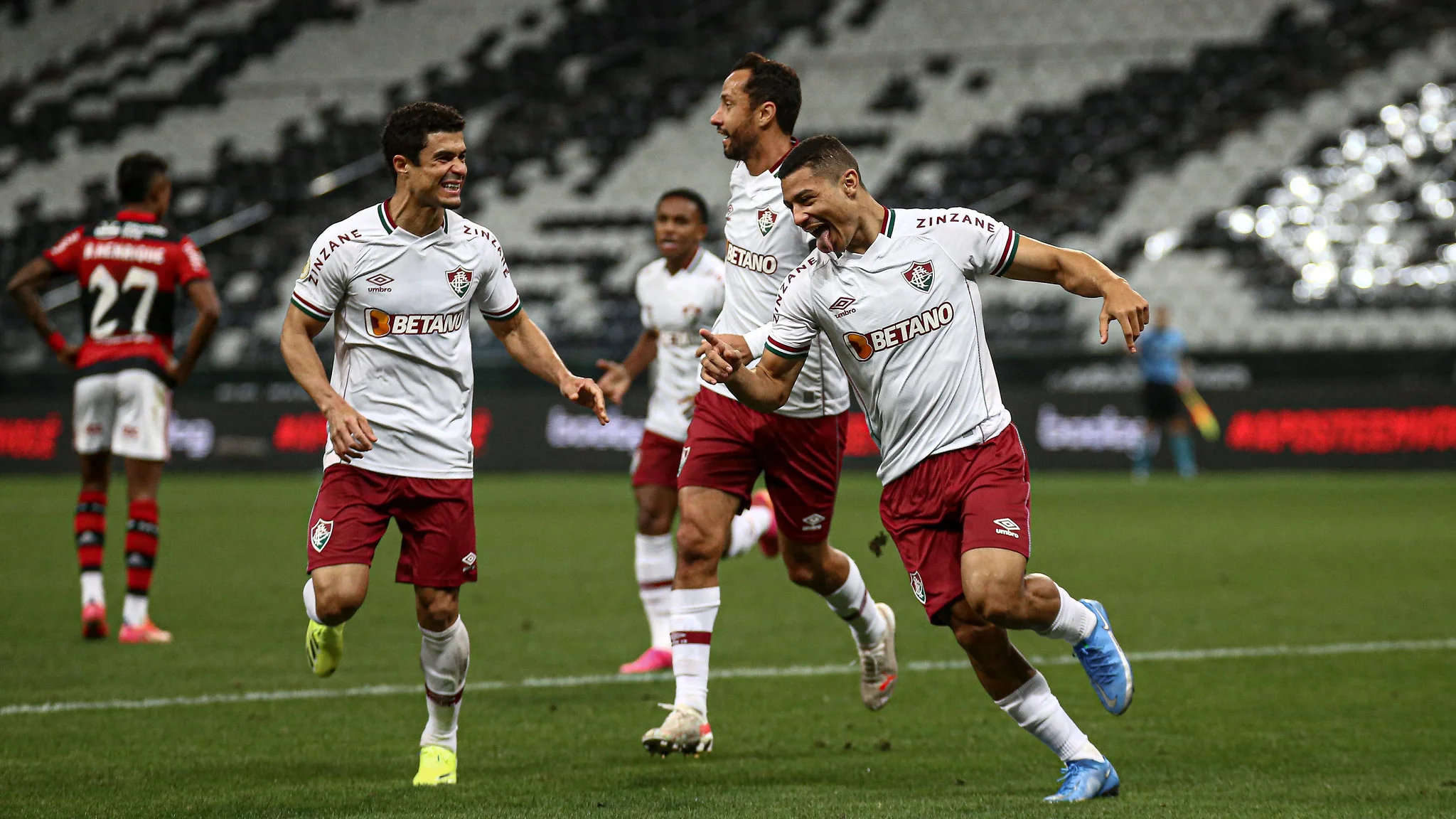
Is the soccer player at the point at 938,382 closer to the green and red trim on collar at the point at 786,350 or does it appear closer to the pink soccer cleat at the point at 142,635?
the green and red trim on collar at the point at 786,350

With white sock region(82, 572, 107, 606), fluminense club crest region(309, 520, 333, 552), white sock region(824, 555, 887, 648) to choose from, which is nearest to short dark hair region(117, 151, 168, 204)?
white sock region(82, 572, 107, 606)

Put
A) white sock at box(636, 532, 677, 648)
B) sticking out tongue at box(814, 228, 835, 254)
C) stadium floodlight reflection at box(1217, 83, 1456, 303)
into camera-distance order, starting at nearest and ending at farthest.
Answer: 1. sticking out tongue at box(814, 228, 835, 254)
2. white sock at box(636, 532, 677, 648)
3. stadium floodlight reflection at box(1217, 83, 1456, 303)

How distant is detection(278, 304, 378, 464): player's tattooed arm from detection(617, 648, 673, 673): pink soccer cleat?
104 inches

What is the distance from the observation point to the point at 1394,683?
6746mm

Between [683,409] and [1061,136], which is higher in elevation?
[1061,136]

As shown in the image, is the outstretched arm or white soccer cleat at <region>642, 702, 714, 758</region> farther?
the outstretched arm

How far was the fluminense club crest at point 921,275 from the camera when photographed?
4.82 m

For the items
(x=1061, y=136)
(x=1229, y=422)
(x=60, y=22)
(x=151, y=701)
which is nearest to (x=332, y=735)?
(x=151, y=701)

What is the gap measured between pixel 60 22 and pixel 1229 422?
28.1 metres

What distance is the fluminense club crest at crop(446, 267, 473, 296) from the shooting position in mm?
5241

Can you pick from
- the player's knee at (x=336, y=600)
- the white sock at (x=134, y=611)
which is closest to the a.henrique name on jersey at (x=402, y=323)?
the player's knee at (x=336, y=600)

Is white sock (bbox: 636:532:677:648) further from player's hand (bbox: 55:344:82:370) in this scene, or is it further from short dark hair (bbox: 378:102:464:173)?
player's hand (bbox: 55:344:82:370)

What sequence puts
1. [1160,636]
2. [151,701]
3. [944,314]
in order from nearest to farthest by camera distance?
[944,314] → [151,701] → [1160,636]

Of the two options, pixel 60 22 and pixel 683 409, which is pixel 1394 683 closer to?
pixel 683 409
